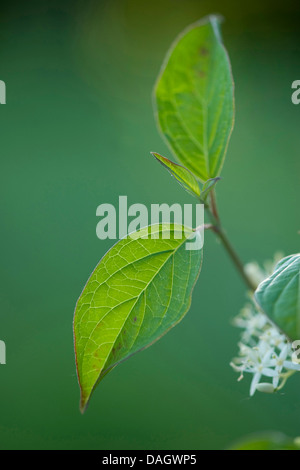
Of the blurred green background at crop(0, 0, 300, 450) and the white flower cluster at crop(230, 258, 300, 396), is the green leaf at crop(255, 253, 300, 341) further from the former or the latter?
the blurred green background at crop(0, 0, 300, 450)

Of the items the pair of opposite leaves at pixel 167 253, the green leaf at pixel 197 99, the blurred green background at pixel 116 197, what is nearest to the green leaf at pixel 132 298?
the pair of opposite leaves at pixel 167 253

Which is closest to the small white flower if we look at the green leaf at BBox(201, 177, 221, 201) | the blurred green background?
the green leaf at BBox(201, 177, 221, 201)

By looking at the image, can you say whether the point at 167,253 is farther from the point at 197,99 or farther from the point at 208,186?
the point at 197,99

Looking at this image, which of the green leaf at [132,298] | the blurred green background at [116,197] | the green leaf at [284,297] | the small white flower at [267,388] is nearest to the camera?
the green leaf at [284,297]

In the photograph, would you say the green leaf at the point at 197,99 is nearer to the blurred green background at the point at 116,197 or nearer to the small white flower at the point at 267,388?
the small white flower at the point at 267,388

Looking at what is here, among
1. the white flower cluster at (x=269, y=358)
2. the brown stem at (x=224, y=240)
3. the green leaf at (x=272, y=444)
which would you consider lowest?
the green leaf at (x=272, y=444)

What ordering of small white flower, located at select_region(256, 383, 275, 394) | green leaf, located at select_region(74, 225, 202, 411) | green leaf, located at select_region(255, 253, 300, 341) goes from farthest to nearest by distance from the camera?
1. small white flower, located at select_region(256, 383, 275, 394)
2. green leaf, located at select_region(74, 225, 202, 411)
3. green leaf, located at select_region(255, 253, 300, 341)

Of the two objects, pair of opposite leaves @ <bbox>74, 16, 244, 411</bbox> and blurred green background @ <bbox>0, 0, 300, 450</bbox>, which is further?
blurred green background @ <bbox>0, 0, 300, 450</bbox>

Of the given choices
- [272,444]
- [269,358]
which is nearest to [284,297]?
[272,444]

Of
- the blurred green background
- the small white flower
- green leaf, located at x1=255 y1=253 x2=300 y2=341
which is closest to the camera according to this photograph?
green leaf, located at x1=255 y1=253 x2=300 y2=341
